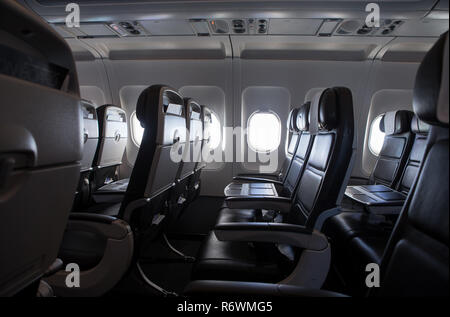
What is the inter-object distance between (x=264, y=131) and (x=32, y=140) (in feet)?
14.2

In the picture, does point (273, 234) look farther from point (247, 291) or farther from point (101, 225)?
point (101, 225)

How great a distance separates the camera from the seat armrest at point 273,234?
1.23 meters

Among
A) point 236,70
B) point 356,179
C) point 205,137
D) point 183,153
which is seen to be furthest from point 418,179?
point 236,70

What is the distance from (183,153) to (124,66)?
3.36 m

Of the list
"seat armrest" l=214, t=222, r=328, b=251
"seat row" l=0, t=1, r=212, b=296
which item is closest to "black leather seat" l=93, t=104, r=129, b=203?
"seat armrest" l=214, t=222, r=328, b=251

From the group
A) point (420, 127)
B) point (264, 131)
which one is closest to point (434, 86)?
point (420, 127)

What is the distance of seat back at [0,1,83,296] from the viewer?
1.57 ft

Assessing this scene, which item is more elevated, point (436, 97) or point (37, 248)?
point (436, 97)

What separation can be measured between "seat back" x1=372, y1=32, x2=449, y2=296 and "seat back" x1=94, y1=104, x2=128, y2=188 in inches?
105

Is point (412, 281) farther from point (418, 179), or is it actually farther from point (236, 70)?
point (236, 70)

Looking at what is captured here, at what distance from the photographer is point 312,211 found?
1.30m

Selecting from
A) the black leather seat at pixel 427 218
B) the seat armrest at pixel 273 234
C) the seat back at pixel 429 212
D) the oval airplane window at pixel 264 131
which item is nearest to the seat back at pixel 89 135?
the seat armrest at pixel 273 234

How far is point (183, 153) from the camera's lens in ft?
6.70
